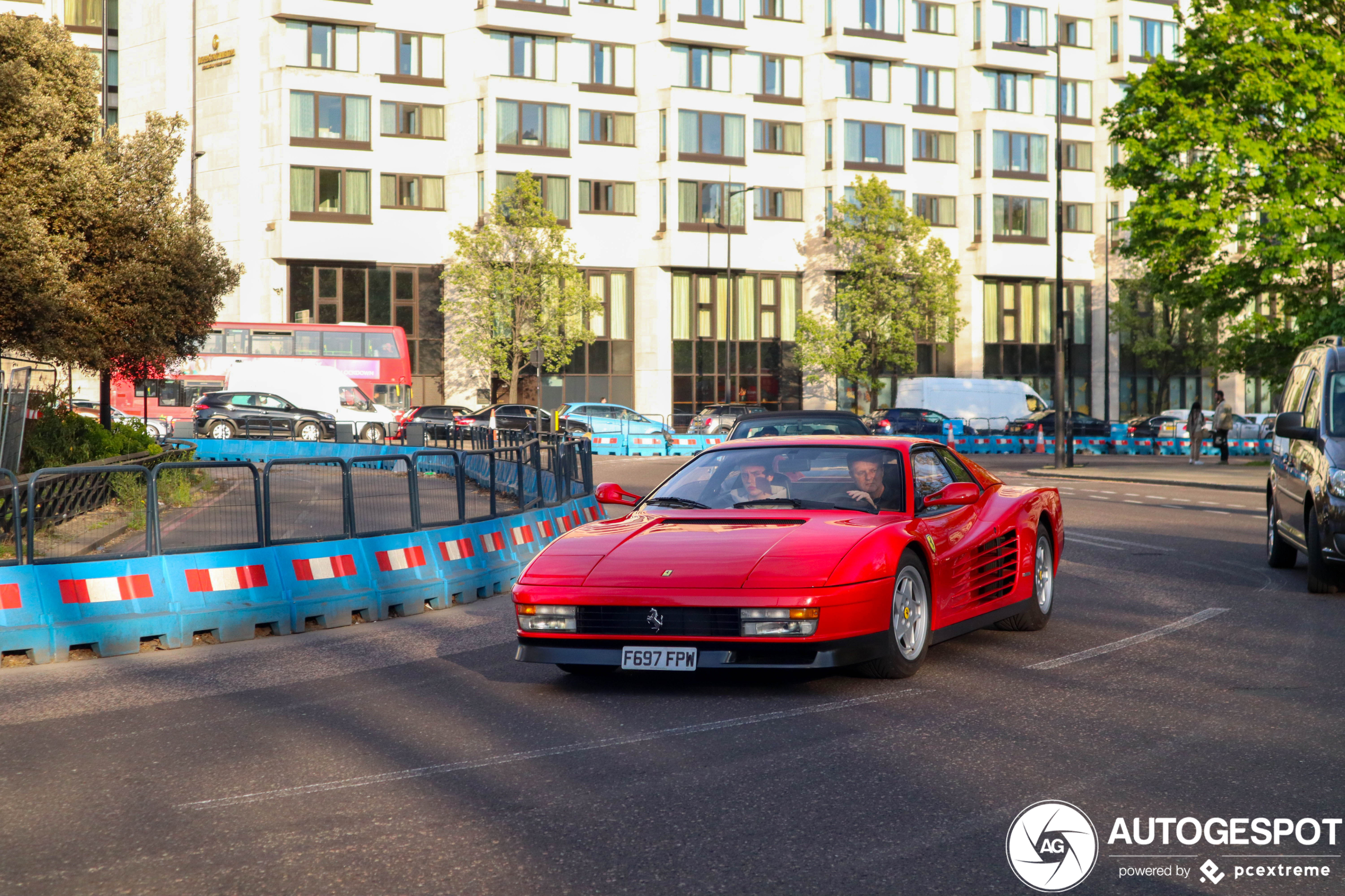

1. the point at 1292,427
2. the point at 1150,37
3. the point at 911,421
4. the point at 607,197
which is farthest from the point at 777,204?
the point at 1292,427

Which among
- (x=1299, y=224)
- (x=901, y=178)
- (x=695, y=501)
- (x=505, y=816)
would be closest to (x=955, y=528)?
(x=695, y=501)

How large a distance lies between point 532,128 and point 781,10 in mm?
14025

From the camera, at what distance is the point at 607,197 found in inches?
2606

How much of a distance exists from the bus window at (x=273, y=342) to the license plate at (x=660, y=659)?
49.0 m

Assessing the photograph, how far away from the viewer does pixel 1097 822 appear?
5.34 m

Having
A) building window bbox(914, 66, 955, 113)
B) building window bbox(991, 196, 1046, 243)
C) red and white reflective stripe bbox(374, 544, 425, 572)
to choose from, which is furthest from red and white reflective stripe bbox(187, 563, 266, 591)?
building window bbox(991, 196, 1046, 243)

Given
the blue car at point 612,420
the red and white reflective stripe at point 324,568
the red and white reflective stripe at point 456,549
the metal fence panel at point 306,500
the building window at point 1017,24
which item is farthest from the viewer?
the building window at point 1017,24

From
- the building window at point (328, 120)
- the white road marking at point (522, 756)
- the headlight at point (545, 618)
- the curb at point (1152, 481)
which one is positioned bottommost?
the curb at point (1152, 481)

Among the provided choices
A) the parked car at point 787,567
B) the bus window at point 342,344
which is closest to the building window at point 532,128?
the bus window at point 342,344

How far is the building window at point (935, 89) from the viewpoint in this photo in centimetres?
7250

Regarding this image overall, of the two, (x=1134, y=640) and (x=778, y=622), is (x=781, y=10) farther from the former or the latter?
(x=778, y=622)

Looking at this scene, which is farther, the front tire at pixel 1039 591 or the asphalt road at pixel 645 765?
the front tire at pixel 1039 591

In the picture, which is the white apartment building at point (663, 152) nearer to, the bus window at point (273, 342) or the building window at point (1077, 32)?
the building window at point (1077, 32)

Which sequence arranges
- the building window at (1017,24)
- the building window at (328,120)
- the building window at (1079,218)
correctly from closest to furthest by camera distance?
1. the building window at (328,120)
2. the building window at (1017,24)
3. the building window at (1079,218)
